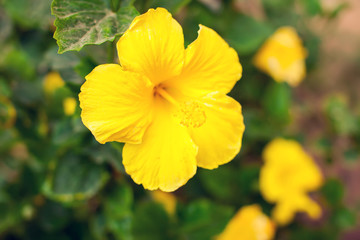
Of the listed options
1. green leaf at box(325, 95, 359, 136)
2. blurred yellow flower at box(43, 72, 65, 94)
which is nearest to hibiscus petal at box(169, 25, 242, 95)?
blurred yellow flower at box(43, 72, 65, 94)

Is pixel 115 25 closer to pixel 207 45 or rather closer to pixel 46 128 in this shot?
pixel 207 45

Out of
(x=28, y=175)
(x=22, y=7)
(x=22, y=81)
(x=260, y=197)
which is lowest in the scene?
(x=260, y=197)

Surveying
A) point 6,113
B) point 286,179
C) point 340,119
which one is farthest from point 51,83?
point 340,119

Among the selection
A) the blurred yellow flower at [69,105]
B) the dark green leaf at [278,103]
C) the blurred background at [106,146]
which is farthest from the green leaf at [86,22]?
the dark green leaf at [278,103]

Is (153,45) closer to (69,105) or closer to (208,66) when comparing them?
(208,66)

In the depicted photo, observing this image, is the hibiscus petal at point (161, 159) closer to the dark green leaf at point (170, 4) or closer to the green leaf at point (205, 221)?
the dark green leaf at point (170, 4)

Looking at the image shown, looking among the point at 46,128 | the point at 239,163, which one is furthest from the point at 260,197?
the point at 46,128

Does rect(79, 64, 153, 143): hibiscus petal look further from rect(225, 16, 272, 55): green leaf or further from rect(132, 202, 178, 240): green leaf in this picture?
rect(225, 16, 272, 55): green leaf
